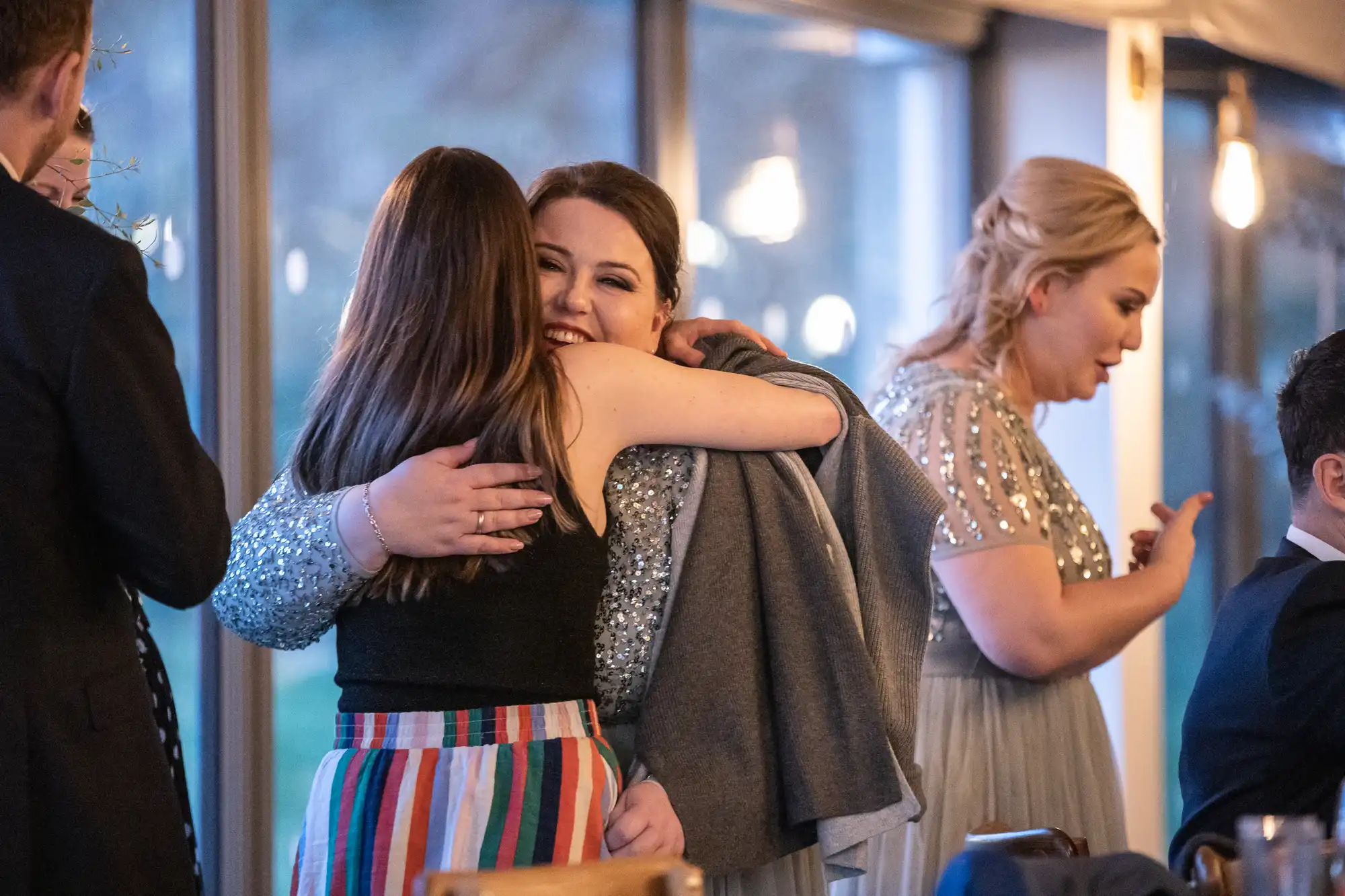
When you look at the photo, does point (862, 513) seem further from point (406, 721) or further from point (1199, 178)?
point (1199, 178)

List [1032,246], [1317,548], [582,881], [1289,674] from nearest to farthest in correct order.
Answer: [582,881] → [1289,674] → [1317,548] → [1032,246]

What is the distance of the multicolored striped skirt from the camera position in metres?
1.39

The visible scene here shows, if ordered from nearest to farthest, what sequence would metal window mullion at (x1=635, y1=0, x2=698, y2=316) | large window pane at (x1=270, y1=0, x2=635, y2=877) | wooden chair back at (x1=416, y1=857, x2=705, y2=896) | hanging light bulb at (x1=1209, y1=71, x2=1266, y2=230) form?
wooden chair back at (x1=416, y1=857, x2=705, y2=896)
large window pane at (x1=270, y1=0, x2=635, y2=877)
metal window mullion at (x1=635, y1=0, x2=698, y2=316)
hanging light bulb at (x1=1209, y1=71, x2=1266, y2=230)

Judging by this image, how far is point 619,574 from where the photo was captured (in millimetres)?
1597

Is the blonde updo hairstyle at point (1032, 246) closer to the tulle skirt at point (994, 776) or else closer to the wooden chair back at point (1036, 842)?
the tulle skirt at point (994, 776)

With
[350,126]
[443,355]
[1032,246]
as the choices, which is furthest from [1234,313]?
[443,355]

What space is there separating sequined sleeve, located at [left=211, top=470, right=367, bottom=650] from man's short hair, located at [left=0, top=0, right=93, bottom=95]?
48 cm

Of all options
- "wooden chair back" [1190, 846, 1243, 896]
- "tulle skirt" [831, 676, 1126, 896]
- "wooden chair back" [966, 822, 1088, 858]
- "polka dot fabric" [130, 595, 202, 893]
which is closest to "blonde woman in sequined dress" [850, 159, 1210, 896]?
"tulle skirt" [831, 676, 1126, 896]

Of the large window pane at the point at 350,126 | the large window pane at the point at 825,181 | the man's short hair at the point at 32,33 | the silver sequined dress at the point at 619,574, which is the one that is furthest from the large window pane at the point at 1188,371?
the man's short hair at the point at 32,33

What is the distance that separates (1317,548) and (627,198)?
3.32 ft

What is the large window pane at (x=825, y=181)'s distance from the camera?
136 inches

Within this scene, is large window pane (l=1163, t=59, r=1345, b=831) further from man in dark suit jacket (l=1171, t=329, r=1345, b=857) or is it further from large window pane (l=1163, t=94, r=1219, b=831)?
man in dark suit jacket (l=1171, t=329, r=1345, b=857)

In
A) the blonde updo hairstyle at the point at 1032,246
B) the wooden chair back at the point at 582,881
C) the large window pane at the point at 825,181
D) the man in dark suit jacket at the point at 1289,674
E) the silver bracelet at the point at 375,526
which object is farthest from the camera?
the large window pane at the point at 825,181

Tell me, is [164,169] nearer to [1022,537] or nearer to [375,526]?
[375,526]
